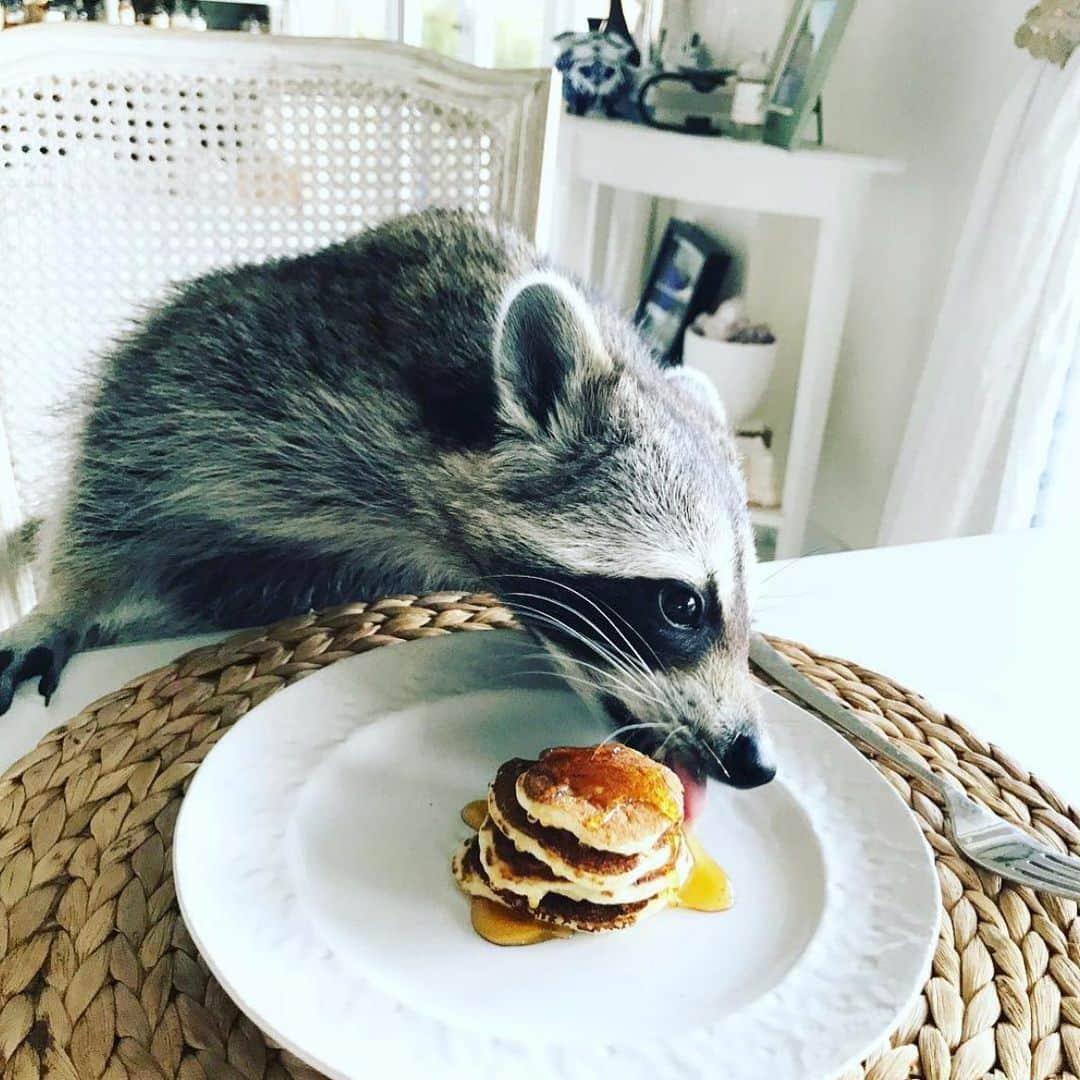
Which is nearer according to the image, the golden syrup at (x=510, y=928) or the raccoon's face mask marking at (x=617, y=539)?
the golden syrup at (x=510, y=928)

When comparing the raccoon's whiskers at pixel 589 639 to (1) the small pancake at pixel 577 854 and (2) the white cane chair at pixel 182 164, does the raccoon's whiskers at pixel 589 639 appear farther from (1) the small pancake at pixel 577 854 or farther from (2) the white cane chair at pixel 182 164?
(2) the white cane chair at pixel 182 164

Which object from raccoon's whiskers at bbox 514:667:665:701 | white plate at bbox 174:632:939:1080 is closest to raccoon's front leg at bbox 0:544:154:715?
white plate at bbox 174:632:939:1080

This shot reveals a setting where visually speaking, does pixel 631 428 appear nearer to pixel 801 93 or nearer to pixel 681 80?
pixel 801 93

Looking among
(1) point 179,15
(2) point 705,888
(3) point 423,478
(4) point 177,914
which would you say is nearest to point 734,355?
(3) point 423,478

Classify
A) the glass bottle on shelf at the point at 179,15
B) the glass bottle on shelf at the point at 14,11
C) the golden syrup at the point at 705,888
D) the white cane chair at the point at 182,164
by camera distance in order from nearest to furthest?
the golden syrup at the point at 705,888
the white cane chair at the point at 182,164
the glass bottle on shelf at the point at 14,11
the glass bottle on shelf at the point at 179,15

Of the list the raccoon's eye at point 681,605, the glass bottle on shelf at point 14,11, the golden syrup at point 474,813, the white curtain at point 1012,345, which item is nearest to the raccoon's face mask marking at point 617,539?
the raccoon's eye at point 681,605

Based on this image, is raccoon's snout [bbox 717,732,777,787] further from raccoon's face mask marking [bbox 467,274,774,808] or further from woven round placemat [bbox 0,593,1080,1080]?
woven round placemat [bbox 0,593,1080,1080]

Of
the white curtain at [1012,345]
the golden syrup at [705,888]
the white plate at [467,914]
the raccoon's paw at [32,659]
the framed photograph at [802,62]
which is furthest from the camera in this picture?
the framed photograph at [802,62]

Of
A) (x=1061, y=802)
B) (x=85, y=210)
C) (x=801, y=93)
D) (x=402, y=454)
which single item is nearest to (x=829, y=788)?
(x=1061, y=802)
